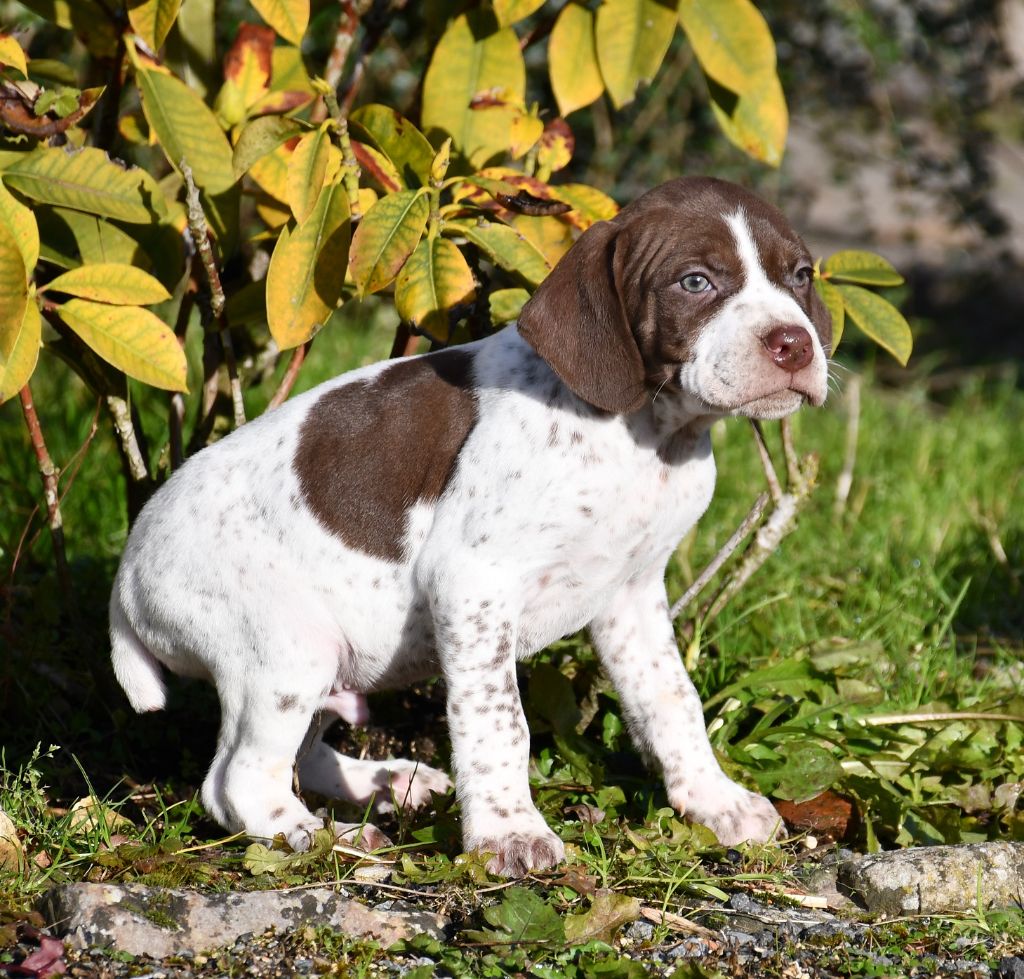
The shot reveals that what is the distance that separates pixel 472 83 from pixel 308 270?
0.92 metres

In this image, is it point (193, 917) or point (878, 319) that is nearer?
point (193, 917)

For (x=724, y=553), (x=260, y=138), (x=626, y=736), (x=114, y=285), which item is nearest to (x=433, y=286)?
(x=260, y=138)

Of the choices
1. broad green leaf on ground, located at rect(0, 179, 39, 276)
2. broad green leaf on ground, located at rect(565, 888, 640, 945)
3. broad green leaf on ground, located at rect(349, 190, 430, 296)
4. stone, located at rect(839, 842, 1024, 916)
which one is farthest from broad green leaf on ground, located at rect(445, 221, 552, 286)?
stone, located at rect(839, 842, 1024, 916)

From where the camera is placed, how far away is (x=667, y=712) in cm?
388

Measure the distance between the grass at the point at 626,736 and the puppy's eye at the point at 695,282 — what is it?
1.36 m

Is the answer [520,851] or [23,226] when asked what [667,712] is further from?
[23,226]

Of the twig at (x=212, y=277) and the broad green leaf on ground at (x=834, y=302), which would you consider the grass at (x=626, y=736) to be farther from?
the broad green leaf on ground at (x=834, y=302)

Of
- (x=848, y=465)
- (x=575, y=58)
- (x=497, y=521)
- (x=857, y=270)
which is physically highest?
(x=575, y=58)

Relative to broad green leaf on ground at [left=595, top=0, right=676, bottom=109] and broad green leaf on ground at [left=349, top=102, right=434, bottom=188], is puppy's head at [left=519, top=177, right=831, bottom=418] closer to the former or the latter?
broad green leaf on ground at [left=349, top=102, right=434, bottom=188]

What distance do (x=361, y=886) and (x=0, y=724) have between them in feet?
5.53

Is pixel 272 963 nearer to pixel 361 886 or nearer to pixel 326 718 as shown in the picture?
pixel 361 886

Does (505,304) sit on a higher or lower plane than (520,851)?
higher

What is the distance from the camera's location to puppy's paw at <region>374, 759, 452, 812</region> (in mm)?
4082

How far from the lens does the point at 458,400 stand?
12.0 feet
